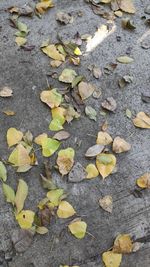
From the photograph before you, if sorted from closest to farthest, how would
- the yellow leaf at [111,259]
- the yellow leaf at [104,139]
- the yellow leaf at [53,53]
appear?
the yellow leaf at [111,259] < the yellow leaf at [104,139] < the yellow leaf at [53,53]

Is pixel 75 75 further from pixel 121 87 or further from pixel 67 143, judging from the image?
pixel 67 143

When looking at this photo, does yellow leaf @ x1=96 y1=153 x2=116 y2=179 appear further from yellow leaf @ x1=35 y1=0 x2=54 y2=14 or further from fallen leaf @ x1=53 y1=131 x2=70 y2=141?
yellow leaf @ x1=35 y1=0 x2=54 y2=14

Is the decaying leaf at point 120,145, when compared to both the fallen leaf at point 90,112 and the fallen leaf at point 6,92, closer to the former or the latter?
the fallen leaf at point 90,112

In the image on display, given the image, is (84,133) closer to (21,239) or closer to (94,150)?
(94,150)

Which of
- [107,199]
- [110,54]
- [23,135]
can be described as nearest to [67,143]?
[23,135]

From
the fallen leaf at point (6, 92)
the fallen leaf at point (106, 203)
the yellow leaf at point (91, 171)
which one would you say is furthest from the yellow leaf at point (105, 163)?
the fallen leaf at point (6, 92)

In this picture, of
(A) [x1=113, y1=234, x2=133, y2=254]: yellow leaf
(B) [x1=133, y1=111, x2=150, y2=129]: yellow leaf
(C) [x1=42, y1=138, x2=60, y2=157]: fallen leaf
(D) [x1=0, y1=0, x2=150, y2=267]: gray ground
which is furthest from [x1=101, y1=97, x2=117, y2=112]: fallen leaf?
(A) [x1=113, y1=234, x2=133, y2=254]: yellow leaf

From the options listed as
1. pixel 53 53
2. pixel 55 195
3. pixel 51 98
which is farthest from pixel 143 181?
pixel 53 53
